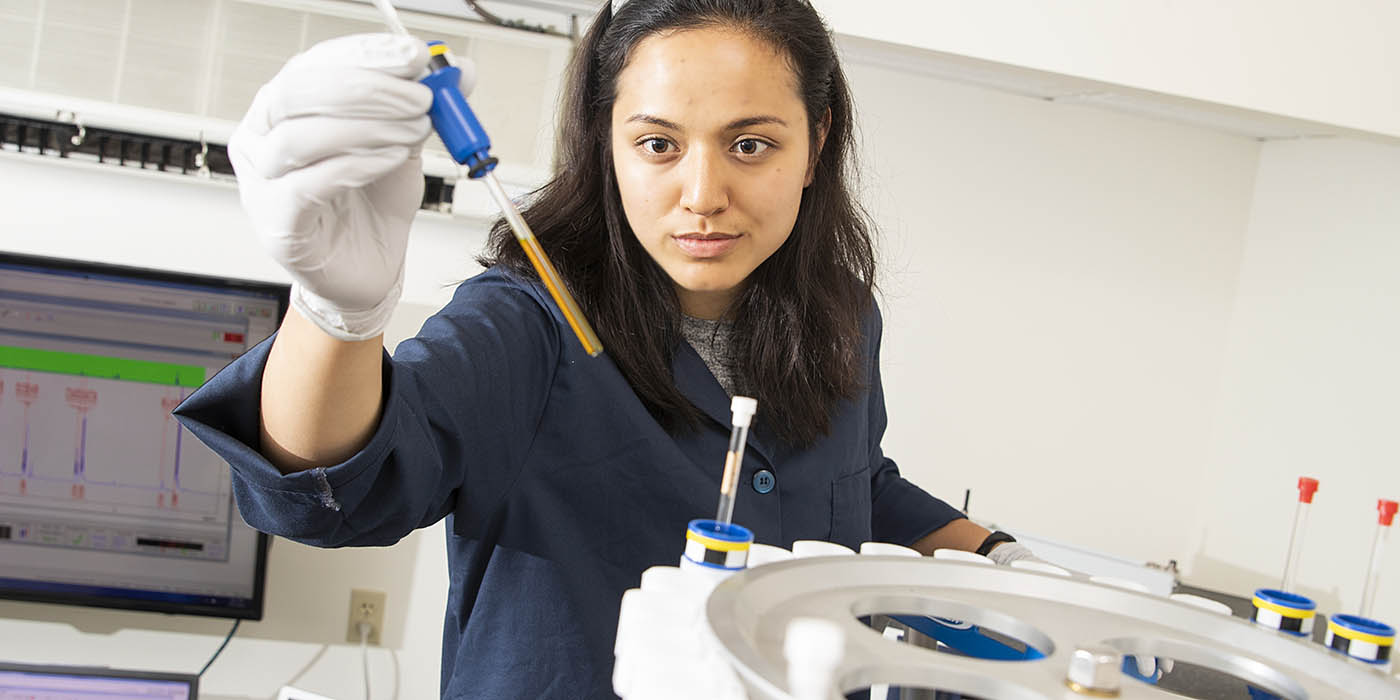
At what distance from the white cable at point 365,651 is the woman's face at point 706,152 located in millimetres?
1232

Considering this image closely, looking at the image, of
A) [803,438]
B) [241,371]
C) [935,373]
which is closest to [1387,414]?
[935,373]

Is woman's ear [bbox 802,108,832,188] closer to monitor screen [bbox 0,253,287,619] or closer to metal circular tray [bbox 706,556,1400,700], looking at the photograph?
metal circular tray [bbox 706,556,1400,700]

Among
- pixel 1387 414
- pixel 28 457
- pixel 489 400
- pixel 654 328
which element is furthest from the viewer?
pixel 1387 414

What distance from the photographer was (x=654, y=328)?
1.01 meters

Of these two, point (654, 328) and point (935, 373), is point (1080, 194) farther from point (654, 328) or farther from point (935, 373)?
point (654, 328)

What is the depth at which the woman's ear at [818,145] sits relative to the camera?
1.13 meters

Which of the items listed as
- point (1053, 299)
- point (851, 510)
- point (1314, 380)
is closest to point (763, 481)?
point (851, 510)

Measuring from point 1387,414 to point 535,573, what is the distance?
1.55 metres

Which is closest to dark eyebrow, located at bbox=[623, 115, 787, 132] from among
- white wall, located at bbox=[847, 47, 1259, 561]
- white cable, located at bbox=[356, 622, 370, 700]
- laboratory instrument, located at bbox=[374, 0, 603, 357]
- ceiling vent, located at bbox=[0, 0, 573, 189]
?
laboratory instrument, located at bbox=[374, 0, 603, 357]

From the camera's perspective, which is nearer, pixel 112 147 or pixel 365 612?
pixel 112 147

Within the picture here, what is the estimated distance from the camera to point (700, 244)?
938 millimetres

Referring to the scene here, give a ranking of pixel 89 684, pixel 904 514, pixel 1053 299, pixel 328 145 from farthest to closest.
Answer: pixel 1053 299, pixel 89 684, pixel 904 514, pixel 328 145

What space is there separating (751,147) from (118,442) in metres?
1.25

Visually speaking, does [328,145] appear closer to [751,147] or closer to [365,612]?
[751,147]
